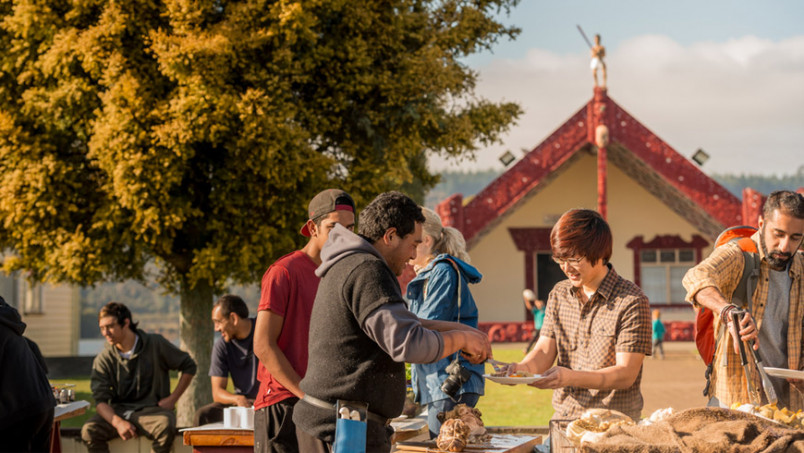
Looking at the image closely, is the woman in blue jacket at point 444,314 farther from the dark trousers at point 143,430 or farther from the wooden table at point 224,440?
the dark trousers at point 143,430

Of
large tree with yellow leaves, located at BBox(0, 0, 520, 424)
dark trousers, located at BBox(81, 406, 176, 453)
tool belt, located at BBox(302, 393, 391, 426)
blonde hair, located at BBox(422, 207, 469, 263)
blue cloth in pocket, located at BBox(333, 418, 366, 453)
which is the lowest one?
dark trousers, located at BBox(81, 406, 176, 453)

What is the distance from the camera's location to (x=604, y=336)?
152 inches

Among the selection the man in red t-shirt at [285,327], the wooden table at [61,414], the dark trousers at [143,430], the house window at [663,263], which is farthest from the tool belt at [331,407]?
the house window at [663,263]

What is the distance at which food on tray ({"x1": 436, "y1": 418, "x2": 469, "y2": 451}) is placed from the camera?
4.14 m

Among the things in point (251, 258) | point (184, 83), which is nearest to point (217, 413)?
point (251, 258)

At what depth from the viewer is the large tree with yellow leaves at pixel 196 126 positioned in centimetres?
1107

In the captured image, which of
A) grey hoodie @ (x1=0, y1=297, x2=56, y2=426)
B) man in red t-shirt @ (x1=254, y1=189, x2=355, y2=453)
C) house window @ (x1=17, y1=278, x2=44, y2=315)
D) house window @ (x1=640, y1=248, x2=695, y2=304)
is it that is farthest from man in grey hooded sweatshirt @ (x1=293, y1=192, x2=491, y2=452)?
house window @ (x1=17, y1=278, x2=44, y2=315)

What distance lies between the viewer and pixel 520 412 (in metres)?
12.9

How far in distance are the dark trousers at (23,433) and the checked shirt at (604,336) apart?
2.78 metres

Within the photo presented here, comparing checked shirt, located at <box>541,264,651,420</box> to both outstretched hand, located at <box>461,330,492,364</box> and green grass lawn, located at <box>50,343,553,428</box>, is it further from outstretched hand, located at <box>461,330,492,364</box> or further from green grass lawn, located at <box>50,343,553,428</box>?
green grass lawn, located at <box>50,343,553,428</box>

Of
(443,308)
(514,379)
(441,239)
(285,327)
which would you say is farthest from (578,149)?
(514,379)

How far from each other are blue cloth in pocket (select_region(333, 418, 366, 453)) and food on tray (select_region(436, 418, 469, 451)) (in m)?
0.88

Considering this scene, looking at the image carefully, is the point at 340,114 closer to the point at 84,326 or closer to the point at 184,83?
the point at 184,83

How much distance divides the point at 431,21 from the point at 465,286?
9.14m
